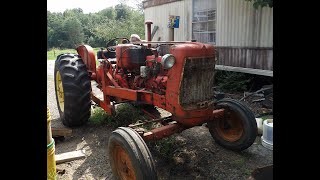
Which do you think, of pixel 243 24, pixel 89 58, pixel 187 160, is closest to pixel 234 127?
pixel 187 160

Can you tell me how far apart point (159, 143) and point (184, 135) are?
0.76 meters

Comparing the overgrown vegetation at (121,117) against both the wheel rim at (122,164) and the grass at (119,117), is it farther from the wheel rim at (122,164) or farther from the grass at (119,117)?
the wheel rim at (122,164)

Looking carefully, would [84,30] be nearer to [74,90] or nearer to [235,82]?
[235,82]

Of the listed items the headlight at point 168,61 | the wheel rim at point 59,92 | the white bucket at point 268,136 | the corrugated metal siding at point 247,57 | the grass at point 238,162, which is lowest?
the grass at point 238,162

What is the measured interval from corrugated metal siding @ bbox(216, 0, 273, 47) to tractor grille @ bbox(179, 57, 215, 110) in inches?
160

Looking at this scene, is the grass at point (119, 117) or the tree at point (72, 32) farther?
the tree at point (72, 32)

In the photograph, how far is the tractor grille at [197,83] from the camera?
10.6 ft

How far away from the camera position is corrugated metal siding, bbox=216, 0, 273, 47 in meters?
6.88

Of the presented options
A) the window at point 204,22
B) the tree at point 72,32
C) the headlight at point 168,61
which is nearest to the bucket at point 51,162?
the headlight at point 168,61

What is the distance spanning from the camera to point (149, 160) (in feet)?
9.00

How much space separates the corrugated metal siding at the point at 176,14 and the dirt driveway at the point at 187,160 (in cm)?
552

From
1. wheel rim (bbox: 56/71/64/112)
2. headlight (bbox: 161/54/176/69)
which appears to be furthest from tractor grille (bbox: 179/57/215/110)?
wheel rim (bbox: 56/71/64/112)
